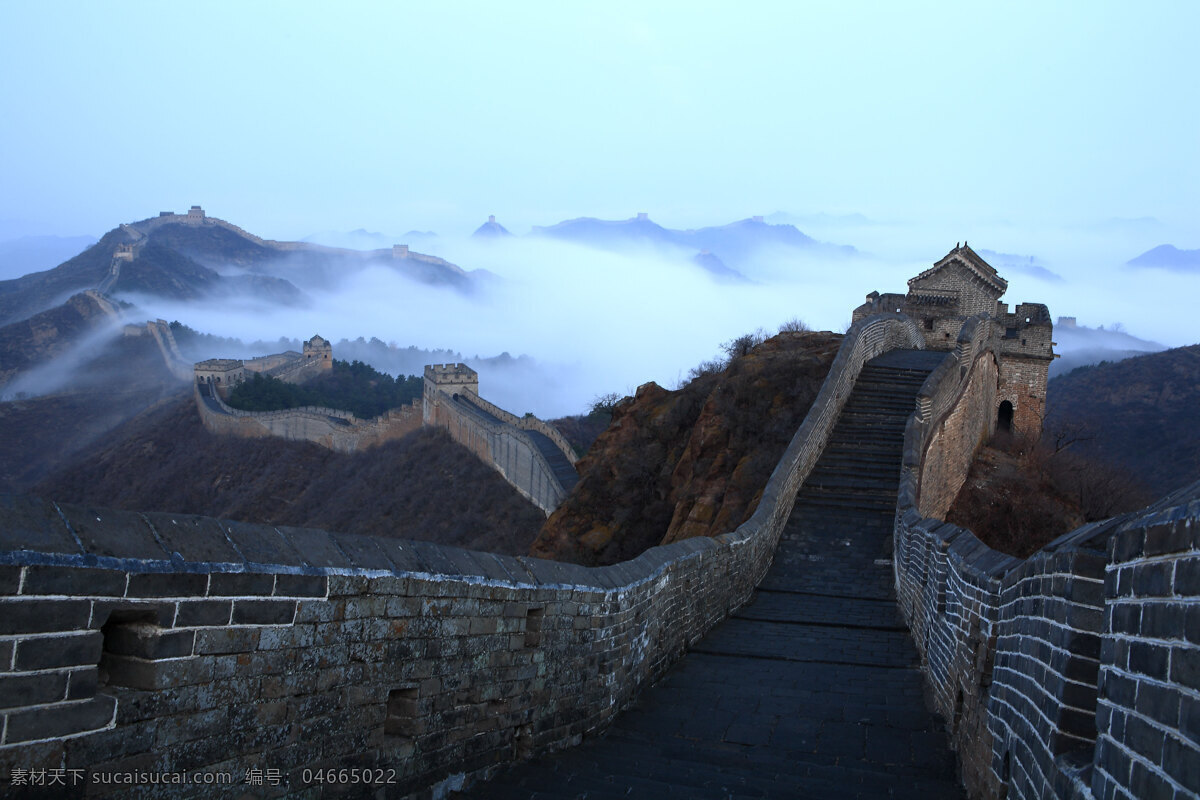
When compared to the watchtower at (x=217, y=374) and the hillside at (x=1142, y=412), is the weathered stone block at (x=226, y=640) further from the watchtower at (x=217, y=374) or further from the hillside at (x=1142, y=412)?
the watchtower at (x=217, y=374)

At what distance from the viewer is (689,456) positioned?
754 inches

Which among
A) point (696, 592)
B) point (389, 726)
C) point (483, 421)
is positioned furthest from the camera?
point (483, 421)

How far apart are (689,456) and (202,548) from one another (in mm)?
15933

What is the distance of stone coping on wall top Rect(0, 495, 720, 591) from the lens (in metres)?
2.97

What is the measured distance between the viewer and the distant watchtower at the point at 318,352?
90312 millimetres

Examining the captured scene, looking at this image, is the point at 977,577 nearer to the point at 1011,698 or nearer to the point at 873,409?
the point at 1011,698

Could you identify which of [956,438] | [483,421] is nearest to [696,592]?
[956,438]

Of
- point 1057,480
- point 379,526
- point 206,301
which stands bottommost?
point 379,526

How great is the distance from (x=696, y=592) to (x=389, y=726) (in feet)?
15.9

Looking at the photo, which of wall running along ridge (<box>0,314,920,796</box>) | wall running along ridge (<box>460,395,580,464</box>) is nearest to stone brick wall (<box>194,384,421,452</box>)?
wall running along ridge (<box>460,395,580,464</box>)

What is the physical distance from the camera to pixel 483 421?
48469mm

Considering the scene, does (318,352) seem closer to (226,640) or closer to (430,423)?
(430,423)

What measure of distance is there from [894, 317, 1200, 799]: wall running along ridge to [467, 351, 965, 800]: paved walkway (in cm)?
45

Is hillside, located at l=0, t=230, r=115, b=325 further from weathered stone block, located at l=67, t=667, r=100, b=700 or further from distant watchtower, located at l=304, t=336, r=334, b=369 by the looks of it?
weathered stone block, located at l=67, t=667, r=100, b=700
